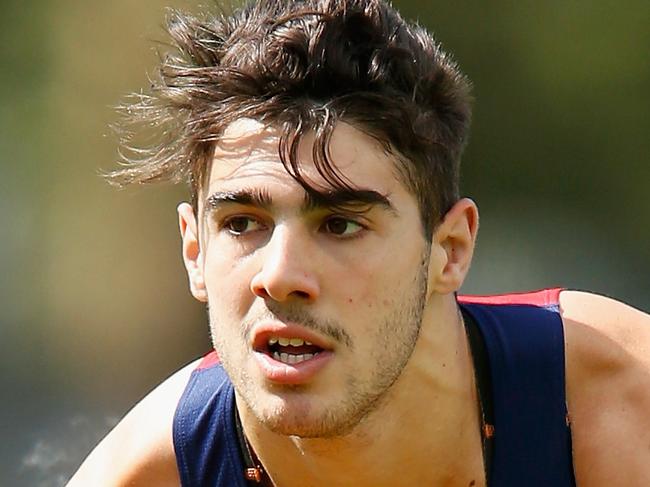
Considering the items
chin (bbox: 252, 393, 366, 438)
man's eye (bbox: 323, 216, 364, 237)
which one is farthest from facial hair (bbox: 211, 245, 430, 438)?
man's eye (bbox: 323, 216, 364, 237)

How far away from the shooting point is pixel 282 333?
5.60ft

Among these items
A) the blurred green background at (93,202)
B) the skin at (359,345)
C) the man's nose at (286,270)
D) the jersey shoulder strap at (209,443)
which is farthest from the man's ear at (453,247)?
the blurred green background at (93,202)

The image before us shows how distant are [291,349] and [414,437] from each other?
13.0 inches

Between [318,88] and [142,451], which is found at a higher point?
[318,88]

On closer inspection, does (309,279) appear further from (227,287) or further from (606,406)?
(606,406)

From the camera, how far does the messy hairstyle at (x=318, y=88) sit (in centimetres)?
181

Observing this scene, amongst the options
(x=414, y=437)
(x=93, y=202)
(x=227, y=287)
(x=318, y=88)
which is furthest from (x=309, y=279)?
(x=93, y=202)

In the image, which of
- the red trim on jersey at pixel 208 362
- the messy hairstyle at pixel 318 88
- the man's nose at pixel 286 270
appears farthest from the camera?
Answer: the red trim on jersey at pixel 208 362

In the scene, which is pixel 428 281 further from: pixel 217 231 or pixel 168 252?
pixel 168 252

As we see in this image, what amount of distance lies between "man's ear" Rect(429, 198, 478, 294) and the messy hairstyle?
2 centimetres

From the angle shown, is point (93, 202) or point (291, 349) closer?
point (291, 349)

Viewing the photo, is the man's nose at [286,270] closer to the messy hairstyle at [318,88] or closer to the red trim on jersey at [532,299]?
the messy hairstyle at [318,88]

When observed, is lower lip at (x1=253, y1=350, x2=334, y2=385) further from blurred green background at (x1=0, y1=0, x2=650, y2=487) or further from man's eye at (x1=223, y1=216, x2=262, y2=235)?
blurred green background at (x1=0, y1=0, x2=650, y2=487)

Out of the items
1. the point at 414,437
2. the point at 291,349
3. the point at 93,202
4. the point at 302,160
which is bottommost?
the point at 414,437
